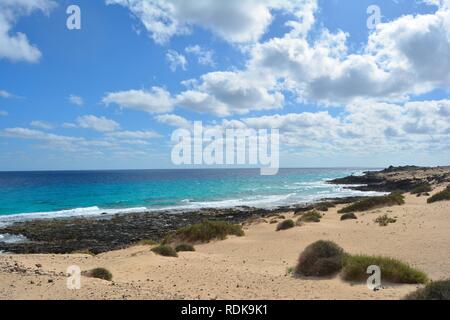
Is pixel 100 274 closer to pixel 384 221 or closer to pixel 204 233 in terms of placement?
pixel 204 233

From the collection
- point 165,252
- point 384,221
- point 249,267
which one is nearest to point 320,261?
point 249,267

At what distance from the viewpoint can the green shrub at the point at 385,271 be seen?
1091 cm

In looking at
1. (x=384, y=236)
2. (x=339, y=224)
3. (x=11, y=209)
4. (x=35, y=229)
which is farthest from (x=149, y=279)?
(x=11, y=209)

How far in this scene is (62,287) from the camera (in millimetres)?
10047

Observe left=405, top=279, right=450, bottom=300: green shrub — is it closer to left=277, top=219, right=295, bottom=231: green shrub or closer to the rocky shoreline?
left=277, top=219, right=295, bottom=231: green shrub

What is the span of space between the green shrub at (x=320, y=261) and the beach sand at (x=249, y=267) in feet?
1.62

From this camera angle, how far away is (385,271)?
11102 mm

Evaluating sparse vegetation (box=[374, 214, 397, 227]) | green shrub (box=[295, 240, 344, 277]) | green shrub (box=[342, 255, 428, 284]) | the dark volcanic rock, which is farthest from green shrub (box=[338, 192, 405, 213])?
green shrub (box=[342, 255, 428, 284])

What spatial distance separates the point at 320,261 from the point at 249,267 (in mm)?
3413

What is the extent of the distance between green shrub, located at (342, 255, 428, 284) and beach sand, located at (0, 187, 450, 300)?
1.35 ft

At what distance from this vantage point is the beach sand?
9.75 metres

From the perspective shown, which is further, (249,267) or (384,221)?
(384,221)
